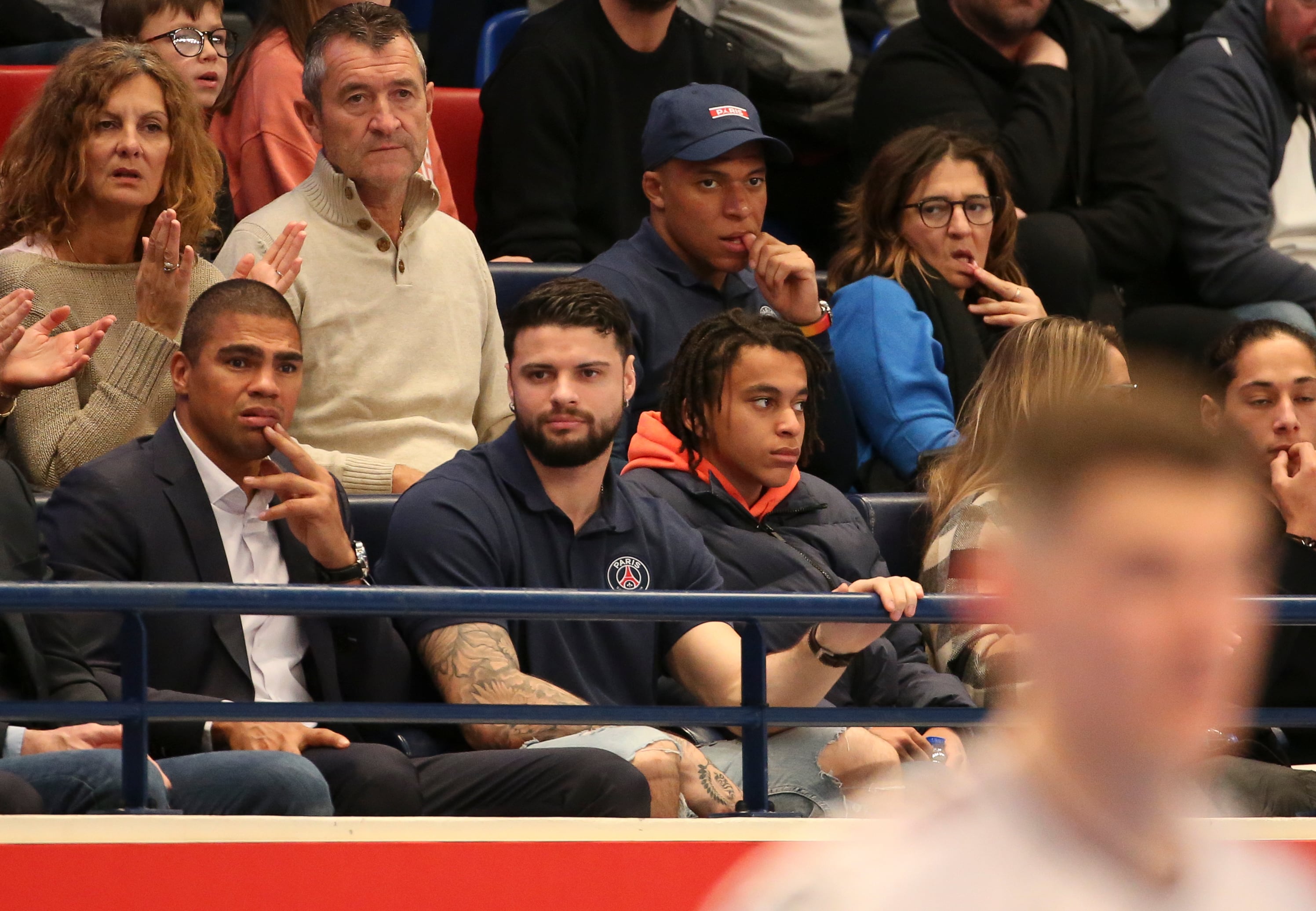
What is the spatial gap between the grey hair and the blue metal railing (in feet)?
5.21

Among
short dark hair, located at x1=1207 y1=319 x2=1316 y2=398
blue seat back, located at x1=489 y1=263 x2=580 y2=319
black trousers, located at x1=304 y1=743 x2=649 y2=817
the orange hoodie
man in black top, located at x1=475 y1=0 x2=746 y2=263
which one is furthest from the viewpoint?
man in black top, located at x1=475 y1=0 x2=746 y2=263

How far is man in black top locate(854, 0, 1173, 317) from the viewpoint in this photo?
4.73 metres

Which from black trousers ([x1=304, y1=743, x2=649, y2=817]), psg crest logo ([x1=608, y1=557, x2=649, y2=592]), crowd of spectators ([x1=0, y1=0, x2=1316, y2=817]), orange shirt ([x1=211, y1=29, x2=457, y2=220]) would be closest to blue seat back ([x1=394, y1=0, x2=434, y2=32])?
crowd of spectators ([x1=0, y1=0, x2=1316, y2=817])

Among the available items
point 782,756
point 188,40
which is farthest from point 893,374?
point 188,40

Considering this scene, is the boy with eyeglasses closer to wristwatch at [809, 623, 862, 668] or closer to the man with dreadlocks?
the man with dreadlocks

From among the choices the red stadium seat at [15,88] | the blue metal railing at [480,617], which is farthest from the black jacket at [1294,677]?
the red stadium seat at [15,88]

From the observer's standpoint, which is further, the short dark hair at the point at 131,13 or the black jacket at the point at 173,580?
the short dark hair at the point at 131,13

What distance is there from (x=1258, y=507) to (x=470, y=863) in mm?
1944

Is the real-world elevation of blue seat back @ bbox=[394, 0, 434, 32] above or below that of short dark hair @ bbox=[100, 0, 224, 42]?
above

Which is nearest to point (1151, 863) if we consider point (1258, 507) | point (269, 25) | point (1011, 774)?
point (1011, 774)

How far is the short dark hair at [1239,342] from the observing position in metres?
3.92

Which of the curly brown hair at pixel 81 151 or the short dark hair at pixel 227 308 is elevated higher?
the curly brown hair at pixel 81 151

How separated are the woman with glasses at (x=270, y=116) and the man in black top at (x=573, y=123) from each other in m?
0.22

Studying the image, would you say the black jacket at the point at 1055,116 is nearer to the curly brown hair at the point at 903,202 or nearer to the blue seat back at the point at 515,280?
the curly brown hair at the point at 903,202
